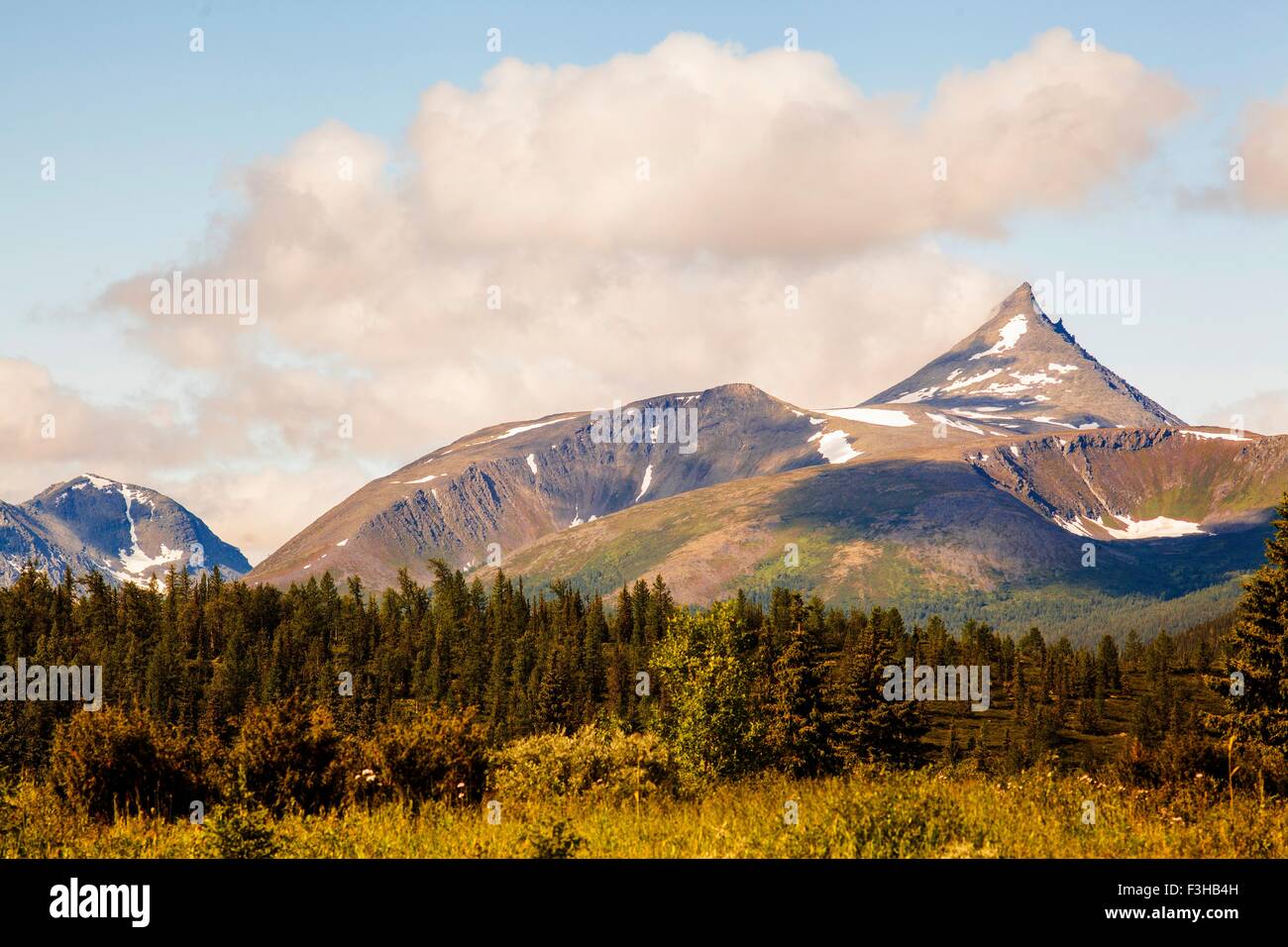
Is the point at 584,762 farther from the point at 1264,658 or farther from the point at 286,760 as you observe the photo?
the point at 1264,658

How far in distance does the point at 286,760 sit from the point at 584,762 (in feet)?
36.7

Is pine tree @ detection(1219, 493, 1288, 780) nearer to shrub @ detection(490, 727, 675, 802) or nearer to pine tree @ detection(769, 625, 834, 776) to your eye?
pine tree @ detection(769, 625, 834, 776)

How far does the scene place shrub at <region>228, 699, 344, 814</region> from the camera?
2341 cm

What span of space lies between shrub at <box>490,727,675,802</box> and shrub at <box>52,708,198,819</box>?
25.4 ft

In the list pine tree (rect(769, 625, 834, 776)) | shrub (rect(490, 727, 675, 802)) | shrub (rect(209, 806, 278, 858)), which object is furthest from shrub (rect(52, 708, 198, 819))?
pine tree (rect(769, 625, 834, 776))

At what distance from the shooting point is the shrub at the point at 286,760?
23.4 metres

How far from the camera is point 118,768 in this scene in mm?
23203

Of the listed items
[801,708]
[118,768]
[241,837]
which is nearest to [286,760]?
[118,768]

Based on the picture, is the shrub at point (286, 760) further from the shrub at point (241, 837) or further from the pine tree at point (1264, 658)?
the pine tree at point (1264, 658)

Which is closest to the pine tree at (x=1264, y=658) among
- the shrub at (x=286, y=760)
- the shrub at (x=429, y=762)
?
the shrub at (x=429, y=762)
